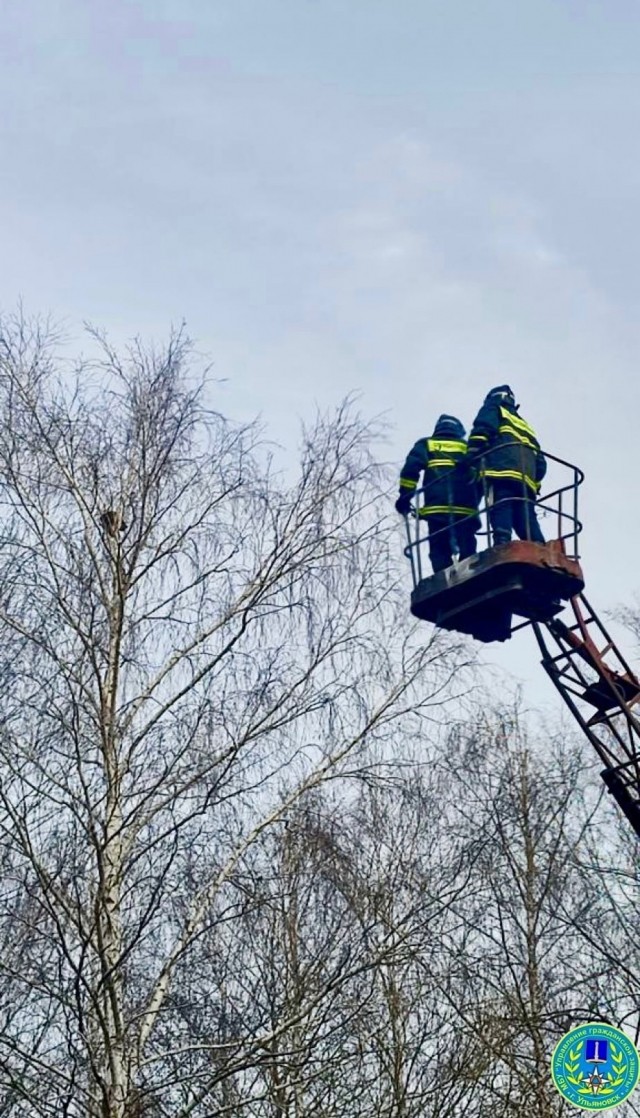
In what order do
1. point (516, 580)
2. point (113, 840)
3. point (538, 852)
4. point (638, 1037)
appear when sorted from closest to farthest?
1. point (113, 840)
2. point (516, 580)
3. point (638, 1037)
4. point (538, 852)

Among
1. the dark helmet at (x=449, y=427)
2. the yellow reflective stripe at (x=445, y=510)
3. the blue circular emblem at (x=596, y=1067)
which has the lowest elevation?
the blue circular emblem at (x=596, y=1067)

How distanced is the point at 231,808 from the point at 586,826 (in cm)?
1140

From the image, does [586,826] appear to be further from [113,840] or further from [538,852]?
[113,840]

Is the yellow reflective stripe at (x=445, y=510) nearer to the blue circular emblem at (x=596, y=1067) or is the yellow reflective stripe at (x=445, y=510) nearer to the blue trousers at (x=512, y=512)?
the blue trousers at (x=512, y=512)

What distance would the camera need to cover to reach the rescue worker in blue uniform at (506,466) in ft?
38.0

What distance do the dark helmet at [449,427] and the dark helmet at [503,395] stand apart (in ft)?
1.56

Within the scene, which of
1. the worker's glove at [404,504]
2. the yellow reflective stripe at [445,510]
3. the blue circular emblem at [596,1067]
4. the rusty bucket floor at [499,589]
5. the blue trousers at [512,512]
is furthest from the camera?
the yellow reflective stripe at [445,510]

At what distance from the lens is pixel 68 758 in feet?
31.0

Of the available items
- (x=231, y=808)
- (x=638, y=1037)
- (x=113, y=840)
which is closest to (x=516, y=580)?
(x=231, y=808)

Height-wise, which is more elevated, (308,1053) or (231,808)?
(231,808)

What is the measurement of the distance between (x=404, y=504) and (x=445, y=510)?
1.31 feet

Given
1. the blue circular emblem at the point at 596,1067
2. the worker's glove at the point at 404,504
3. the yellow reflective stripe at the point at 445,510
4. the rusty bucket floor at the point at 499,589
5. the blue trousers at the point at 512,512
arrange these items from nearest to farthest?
the blue circular emblem at the point at 596,1067, the rusty bucket floor at the point at 499,589, the blue trousers at the point at 512,512, the worker's glove at the point at 404,504, the yellow reflective stripe at the point at 445,510

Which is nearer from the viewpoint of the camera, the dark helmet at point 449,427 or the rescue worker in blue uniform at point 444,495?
the rescue worker in blue uniform at point 444,495

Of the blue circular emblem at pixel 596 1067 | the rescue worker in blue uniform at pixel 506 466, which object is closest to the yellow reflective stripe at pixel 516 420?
the rescue worker in blue uniform at pixel 506 466
